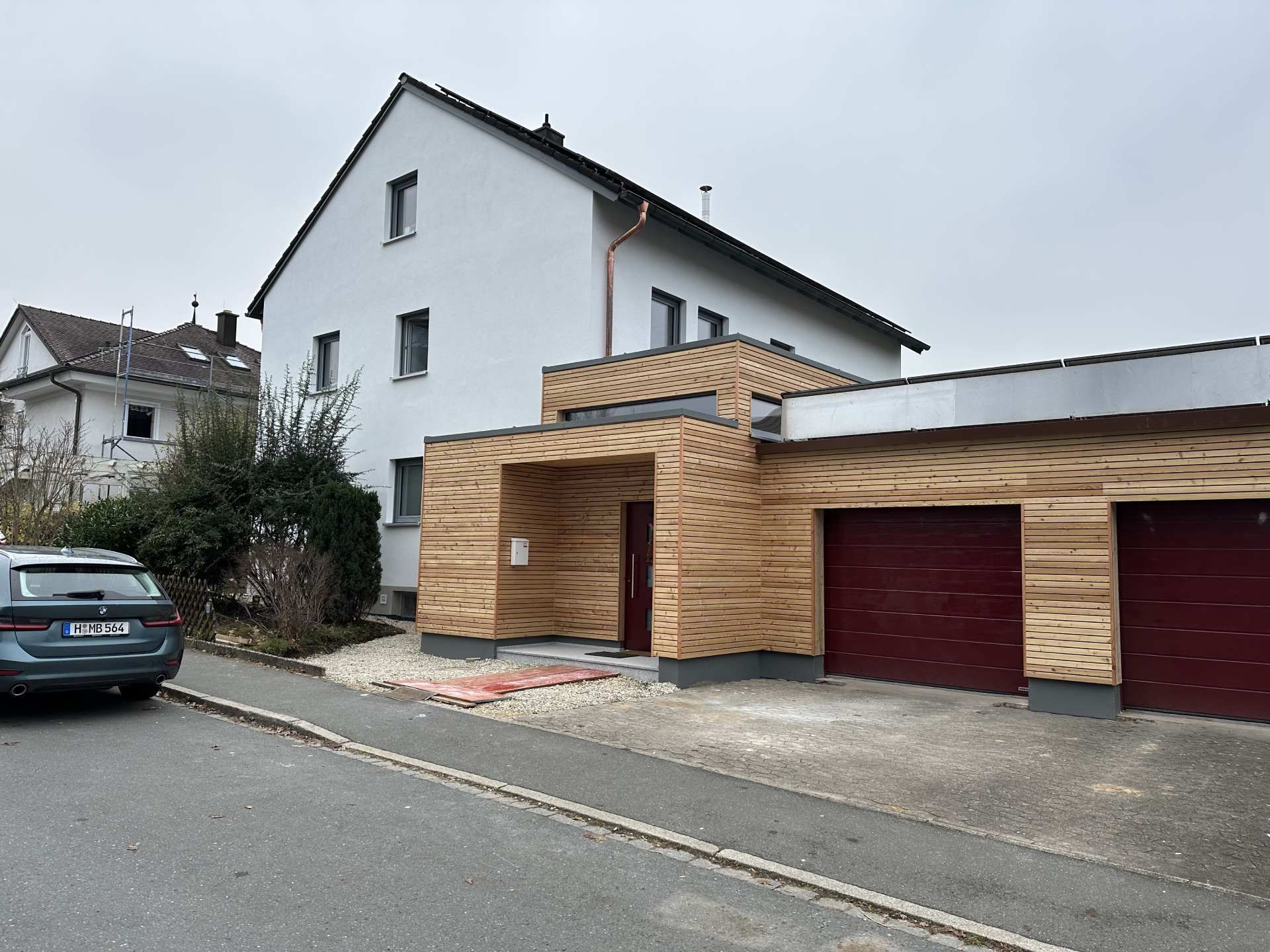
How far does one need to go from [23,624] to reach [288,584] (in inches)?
215

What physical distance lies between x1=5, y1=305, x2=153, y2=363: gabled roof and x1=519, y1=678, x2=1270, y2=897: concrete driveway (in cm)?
2673

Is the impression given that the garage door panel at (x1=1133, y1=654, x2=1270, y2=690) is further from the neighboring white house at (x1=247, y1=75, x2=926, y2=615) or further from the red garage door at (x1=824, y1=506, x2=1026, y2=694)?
the neighboring white house at (x1=247, y1=75, x2=926, y2=615)

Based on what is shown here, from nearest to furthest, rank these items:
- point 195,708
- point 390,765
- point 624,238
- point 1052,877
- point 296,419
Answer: point 1052,877 → point 390,765 → point 195,708 → point 624,238 → point 296,419

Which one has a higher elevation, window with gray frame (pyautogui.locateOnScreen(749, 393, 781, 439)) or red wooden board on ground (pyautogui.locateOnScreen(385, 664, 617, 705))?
window with gray frame (pyautogui.locateOnScreen(749, 393, 781, 439))

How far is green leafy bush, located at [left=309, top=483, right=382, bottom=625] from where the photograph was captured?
1489cm

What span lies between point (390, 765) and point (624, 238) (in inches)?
380

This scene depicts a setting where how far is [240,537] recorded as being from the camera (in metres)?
15.3

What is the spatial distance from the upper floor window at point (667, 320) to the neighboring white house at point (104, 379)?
1134cm

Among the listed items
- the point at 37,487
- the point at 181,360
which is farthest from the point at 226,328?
the point at 37,487

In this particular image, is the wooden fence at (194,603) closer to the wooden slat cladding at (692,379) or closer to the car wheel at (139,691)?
the car wheel at (139,691)

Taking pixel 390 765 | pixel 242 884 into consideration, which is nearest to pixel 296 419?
pixel 390 765

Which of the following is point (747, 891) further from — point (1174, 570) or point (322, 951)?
point (1174, 570)

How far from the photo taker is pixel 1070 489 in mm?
9820

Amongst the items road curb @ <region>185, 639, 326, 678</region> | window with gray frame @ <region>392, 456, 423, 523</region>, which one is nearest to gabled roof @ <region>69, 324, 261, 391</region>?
window with gray frame @ <region>392, 456, 423, 523</region>
